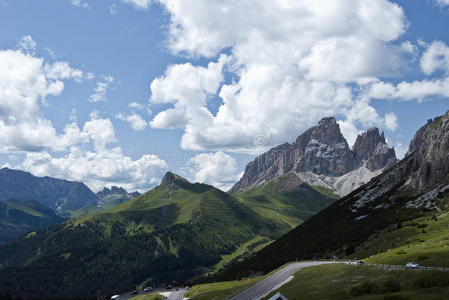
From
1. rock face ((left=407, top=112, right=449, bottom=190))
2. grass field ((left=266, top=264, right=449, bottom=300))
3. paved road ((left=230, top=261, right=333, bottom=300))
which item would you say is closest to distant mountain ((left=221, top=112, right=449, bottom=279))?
rock face ((left=407, top=112, right=449, bottom=190))

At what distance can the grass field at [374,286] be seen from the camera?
142 feet

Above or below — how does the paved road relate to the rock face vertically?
below

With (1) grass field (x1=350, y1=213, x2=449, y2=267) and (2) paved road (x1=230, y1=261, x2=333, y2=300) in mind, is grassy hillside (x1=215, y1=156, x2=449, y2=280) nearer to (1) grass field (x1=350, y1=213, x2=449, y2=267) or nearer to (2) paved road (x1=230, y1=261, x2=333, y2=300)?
(1) grass field (x1=350, y1=213, x2=449, y2=267)

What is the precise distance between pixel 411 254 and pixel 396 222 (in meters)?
66.6

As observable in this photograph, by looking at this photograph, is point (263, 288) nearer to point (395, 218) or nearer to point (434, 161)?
point (395, 218)

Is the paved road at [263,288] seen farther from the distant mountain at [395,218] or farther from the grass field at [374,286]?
the distant mountain at [395,218]

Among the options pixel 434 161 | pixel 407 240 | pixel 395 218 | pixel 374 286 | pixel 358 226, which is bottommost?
pixel 407 240

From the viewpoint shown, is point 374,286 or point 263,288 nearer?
point 374,286

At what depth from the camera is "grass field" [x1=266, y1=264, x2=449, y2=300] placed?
4334 centimetres

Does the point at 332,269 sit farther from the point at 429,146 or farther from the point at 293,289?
the point at 429,146

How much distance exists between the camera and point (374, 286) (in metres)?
50.8

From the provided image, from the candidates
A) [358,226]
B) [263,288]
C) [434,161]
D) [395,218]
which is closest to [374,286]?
[263,288]

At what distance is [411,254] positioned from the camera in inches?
2891

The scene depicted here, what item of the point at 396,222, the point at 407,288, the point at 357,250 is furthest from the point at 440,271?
the point at 396,222
